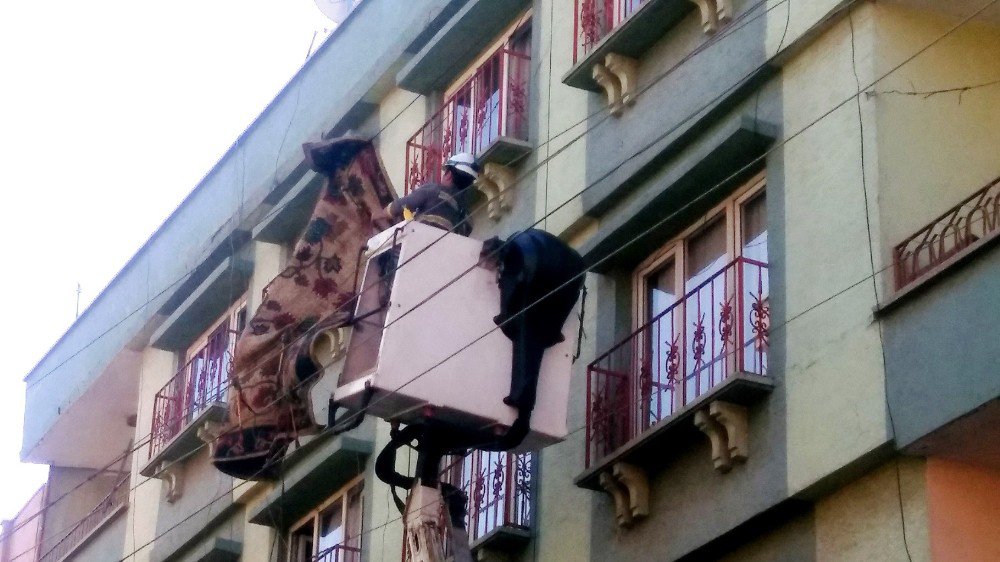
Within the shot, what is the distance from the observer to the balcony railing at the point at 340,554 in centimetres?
1823

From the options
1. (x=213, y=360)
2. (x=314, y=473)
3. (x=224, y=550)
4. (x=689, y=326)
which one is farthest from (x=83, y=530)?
(x=689, y=326)

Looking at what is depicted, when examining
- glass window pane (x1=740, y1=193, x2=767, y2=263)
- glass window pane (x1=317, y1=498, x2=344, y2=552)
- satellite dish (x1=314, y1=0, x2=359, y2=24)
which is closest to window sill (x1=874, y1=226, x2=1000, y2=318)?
glass window pane (x1=740, y1=193, x2=767, y2=263)

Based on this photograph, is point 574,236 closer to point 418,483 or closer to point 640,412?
point 640,412

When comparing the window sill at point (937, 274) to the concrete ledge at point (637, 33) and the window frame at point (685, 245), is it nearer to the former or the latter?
the window frame at point (685, 245)

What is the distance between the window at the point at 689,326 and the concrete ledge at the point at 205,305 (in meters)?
8.41

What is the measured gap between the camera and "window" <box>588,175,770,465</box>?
13.5 metres

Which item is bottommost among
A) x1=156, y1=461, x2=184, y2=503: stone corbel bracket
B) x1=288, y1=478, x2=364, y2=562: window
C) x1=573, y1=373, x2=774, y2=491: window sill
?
x1=573, y1=373, x2=774, y2=491: window sill

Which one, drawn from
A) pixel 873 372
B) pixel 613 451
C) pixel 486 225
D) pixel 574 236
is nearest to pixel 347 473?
pixel 486 225

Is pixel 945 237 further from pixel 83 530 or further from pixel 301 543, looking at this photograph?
pixel 83 530

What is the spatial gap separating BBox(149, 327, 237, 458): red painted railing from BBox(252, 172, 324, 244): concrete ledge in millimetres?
1173

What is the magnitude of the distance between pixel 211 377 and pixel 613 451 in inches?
383

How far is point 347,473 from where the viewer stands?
19.1 m

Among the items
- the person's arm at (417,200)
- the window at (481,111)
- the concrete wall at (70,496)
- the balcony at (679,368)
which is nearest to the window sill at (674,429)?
the balcony at (679,368)

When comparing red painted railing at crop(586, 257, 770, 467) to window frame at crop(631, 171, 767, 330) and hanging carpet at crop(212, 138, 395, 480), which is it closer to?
window frame at crop(631, 171, 767, 330)
